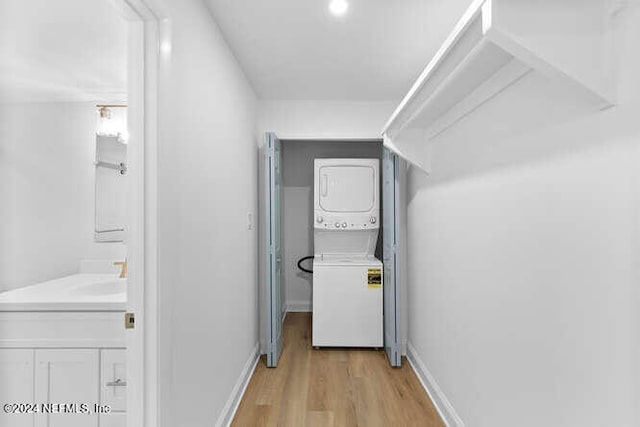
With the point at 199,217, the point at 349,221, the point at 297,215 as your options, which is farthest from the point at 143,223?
the point at 297,215

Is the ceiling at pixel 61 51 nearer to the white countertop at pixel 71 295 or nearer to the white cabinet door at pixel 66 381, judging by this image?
the white countertop at pixel 71 295

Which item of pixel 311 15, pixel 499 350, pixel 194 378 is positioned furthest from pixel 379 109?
→ pixel 194 378

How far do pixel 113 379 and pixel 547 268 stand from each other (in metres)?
1.89

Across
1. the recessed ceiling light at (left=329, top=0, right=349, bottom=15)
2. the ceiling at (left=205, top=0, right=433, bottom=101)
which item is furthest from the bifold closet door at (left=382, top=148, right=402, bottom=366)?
the recessed ceiling light at (left=329, top=0, right=349, bottom=15)

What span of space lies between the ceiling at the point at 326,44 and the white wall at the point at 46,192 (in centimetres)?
119

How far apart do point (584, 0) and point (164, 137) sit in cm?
136

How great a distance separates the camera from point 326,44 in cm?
245

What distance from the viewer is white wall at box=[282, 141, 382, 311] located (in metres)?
5.06

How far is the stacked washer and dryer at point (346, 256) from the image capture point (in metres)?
3.67

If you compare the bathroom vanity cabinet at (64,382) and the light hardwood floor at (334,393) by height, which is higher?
the bathroom vanity cabinet at (64,382)

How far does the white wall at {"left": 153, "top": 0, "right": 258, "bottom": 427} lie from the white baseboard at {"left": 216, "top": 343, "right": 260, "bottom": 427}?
0.07 m

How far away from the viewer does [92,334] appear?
179cm

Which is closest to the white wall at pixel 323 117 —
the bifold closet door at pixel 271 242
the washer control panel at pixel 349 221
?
the bifold closet door at pixel 271 242

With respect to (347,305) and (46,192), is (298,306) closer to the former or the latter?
(347,305)
